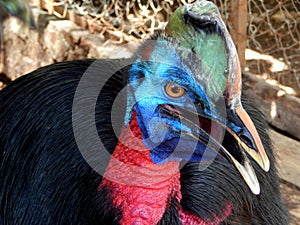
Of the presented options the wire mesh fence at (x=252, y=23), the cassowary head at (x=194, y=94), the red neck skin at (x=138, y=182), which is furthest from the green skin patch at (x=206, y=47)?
the wire mesh fence at (x=252, y=23)

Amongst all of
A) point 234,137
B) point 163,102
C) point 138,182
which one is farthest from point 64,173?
point 234,137

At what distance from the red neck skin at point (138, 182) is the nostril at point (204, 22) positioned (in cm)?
36

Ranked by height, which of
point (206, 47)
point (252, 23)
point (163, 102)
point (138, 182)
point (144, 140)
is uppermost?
point (206, 47)

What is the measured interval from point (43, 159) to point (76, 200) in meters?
0.17

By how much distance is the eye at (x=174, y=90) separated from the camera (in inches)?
60.4

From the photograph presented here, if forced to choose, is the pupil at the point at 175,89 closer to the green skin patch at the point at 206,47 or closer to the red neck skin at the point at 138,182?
the green skin patch at the point at 206,47

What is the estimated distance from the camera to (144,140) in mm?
1716

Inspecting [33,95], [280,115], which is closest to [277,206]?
[33,95]

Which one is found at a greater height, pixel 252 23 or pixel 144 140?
pixel 144 140

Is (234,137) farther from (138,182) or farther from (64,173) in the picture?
(64,173)

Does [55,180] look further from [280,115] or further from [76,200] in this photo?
[280,115]

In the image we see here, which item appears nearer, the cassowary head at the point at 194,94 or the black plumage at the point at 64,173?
the cassowary head at the point at 194,94

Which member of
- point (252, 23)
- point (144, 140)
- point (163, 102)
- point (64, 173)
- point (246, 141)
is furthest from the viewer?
point (252, 23)

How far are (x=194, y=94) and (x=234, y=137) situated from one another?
13 centimetres
